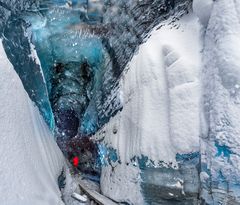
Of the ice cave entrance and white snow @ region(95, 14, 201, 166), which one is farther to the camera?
the ice cave entrance

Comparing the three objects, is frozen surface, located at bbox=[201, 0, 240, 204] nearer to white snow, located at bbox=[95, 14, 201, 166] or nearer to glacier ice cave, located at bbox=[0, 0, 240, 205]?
glacier ice cave, located at bbox=[0, 0, 240, 205]

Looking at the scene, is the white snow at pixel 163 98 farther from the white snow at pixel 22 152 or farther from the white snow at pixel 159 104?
the white snow at pixel 22 152

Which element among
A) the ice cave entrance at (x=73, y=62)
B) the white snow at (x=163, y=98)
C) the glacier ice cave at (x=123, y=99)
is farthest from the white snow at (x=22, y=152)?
the white snow at (x=163, y=98)

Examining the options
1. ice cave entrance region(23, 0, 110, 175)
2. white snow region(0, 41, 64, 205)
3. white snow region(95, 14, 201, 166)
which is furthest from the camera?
ice cave entrance region(23, 0, 110, 175)

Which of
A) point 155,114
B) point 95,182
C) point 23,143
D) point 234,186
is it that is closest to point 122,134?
point 155,114

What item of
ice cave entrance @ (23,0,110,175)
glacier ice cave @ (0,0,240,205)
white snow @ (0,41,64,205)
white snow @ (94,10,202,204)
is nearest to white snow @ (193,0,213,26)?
glacier ice cave @ (0,0,240,205)

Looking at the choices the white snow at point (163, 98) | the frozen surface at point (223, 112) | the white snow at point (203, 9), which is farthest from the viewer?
the white snow at point (203, 9)
